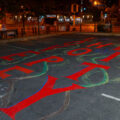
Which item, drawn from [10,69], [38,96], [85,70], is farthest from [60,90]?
[10,69]

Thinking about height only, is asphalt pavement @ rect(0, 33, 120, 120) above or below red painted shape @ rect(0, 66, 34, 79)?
below

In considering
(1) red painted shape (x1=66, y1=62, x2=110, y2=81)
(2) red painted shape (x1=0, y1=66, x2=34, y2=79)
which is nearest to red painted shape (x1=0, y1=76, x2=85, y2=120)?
(1) red painted shape (x1=66, y1=62, x2=110, y2=81)

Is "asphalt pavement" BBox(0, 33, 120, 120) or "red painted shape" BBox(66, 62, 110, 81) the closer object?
"asphalt pavement" BBox(0, 33, 120, 120)

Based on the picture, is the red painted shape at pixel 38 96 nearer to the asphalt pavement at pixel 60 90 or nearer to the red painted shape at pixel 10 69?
the asphalt pavement at pixel 60 90

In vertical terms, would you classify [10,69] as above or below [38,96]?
above

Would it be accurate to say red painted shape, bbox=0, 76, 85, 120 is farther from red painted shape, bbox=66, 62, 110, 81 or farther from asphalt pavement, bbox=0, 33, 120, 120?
red painted shape, bbox=66, 62, 110, 81

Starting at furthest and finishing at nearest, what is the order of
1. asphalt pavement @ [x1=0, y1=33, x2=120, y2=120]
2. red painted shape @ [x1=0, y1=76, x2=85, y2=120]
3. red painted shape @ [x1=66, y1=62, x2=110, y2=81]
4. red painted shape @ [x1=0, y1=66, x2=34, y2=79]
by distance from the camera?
red painted shape @ [x1=0, y1=66, x2=34, y2=79] → red painted shape @ [x1=66, y1=62, x2=110, y2=81] → red painted shape @ [x1=0, y1=76, x2=85, y2=120] → asphalt pavement @ [x1=0, y1=33, x2=120, y2=120]

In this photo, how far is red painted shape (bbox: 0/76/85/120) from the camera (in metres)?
4.31

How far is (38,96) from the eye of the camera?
5164mm

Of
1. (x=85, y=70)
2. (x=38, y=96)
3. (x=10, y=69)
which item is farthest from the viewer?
(x=10, y=69)

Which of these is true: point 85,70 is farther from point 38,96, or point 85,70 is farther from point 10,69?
point 10,69

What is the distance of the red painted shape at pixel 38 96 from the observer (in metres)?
4.31

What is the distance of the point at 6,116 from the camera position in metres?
4.09

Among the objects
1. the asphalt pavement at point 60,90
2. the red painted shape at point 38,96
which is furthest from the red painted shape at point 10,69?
the red painted shape at point 38,96
